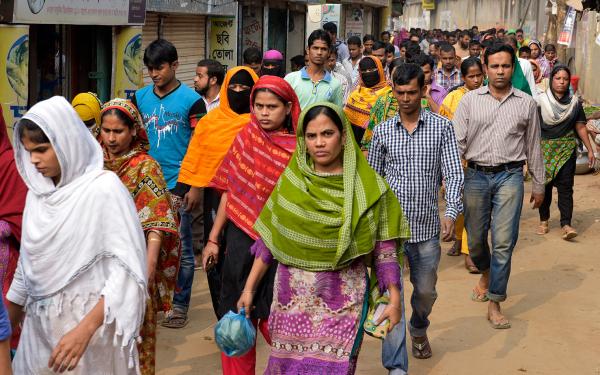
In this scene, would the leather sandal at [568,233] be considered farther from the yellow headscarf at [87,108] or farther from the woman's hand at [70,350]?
the woman's hand at [70,350]

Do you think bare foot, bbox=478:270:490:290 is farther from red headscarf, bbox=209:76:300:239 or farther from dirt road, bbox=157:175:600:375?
red headscarf, bbox=209:76:300:239

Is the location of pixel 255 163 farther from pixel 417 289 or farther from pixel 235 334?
pixel 417 289

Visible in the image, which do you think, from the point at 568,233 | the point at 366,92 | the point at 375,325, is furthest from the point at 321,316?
the point at 568,233

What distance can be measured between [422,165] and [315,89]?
10.1 feet

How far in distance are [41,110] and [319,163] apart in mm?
1276

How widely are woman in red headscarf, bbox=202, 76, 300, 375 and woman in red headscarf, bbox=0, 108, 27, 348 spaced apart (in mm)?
1167

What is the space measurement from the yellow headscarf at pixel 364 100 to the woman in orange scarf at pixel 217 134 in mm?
3066

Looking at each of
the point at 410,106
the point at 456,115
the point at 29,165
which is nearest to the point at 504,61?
the point at 456,115

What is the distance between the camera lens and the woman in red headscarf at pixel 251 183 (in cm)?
496

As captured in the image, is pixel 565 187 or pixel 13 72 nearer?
pixel 13 72

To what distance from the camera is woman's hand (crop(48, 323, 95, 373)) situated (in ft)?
11.4

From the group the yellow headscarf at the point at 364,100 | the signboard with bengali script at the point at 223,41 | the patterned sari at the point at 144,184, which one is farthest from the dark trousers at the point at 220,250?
the signboard with bengali script at the point at 223,41

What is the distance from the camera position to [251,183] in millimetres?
5066

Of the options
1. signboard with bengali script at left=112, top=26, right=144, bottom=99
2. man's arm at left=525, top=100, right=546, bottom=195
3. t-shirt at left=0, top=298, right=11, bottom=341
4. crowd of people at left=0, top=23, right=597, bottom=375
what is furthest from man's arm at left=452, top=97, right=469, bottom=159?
signboard with bengali script at left=112, top=26, right=144, bottom=99
